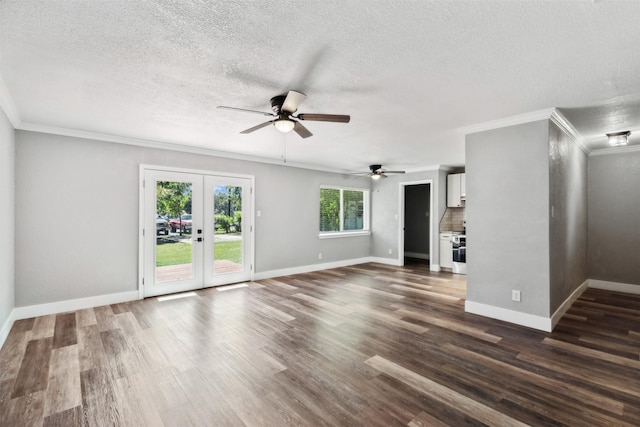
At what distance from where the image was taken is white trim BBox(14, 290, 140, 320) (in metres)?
3.83

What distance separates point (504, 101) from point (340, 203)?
17.1 ft

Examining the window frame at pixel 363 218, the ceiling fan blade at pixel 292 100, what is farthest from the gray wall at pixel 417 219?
the ceiling fan blade at pixel 292 100

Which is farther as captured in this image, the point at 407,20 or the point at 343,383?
the point at 343,383

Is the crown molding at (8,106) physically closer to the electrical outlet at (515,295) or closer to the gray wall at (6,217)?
the gray wall at (6,217)

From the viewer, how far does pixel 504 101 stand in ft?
10.0

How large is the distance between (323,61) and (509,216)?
303cm

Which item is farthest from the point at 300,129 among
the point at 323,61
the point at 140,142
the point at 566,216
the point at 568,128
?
the point at 566,216

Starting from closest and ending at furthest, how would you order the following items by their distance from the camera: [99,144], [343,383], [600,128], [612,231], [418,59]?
[418,59]
[343,383]
[600,128]
[99,144]
[612,231]

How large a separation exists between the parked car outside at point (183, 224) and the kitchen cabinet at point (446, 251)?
5.74 meters

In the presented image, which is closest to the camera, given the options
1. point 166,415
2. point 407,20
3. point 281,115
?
point 407,20

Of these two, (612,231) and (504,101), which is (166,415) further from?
(612,231)

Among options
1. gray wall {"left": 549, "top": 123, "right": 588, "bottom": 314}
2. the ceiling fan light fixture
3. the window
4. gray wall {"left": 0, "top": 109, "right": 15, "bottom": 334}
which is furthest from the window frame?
gray wall {"left": 0, "top": 109, "right": 15, "bottom": 334}

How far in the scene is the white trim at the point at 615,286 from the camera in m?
5.06

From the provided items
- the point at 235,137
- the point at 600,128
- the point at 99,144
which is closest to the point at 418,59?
the point at 235,137
